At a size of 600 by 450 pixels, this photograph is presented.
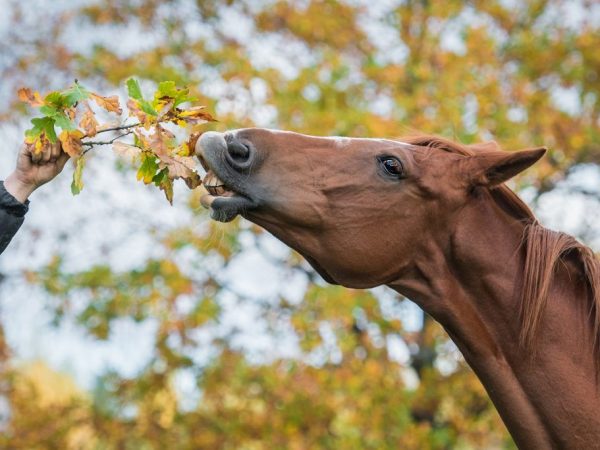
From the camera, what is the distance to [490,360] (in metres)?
2.99

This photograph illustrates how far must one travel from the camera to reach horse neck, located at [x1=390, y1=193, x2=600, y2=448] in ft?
9.51

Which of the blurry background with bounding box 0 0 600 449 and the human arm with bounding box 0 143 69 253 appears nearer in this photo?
the human arm with bounding box 0 143 69 253

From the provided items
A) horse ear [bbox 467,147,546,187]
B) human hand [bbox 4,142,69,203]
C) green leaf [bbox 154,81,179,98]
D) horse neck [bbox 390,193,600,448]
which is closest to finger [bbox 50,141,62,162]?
human hand [bbox 4,142,69,203]

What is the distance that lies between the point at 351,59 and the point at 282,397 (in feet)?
11.9

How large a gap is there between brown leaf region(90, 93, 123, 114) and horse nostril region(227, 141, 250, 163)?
429 millimetres

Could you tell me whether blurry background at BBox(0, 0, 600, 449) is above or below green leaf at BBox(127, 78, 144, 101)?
below

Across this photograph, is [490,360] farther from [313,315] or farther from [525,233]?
[313,315]

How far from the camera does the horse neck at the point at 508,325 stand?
2.90 meters

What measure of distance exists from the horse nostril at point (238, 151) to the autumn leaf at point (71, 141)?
1.63 ft

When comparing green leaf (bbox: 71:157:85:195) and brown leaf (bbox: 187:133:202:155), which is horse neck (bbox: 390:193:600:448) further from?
green leaf (bbox: 71:157:85:195)

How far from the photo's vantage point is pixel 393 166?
10.1 feet

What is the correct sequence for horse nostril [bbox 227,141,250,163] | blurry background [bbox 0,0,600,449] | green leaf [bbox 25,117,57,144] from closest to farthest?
green leaf [bbox 25,117,57,144] → horse nostril [bbox 227,141,250,163] → blurry background [bbox 0,0,600,449]

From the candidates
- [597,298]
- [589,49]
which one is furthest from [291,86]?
[597,298]

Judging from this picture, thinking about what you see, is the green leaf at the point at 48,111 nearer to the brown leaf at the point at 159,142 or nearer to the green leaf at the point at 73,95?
the green leaf at the point at 73,95
